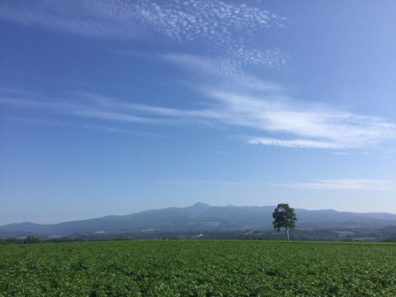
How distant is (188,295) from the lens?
17547 mm

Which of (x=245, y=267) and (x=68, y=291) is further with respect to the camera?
(x=245, y=267)

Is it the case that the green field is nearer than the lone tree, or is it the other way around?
the green field

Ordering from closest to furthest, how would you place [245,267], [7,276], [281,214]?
[7,276]
[245,267]
[281,214]

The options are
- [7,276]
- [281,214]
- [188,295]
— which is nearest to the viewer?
[188,295]

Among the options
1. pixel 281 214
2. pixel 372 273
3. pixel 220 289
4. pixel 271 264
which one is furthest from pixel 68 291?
pixel 281 214

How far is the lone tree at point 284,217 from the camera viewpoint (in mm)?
85812

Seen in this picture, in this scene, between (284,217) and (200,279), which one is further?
(284,217)

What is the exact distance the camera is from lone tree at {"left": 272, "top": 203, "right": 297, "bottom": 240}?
85812 mm

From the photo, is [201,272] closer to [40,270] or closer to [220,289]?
[220,289]

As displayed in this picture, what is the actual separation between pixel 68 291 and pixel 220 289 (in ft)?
29.3

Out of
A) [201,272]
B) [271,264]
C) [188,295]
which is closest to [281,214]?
[271,264]

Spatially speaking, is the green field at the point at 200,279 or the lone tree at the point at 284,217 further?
the lone tree at the point at 284,217

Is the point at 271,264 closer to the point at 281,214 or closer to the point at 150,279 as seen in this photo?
the point at 150,279

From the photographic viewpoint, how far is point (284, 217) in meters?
86.0
